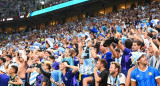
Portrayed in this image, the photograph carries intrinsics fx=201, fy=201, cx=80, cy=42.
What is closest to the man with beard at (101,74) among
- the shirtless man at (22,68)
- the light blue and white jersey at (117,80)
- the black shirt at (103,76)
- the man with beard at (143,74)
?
the black shirt at (103,76)

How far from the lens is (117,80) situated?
3838mm

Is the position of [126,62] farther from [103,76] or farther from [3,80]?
[3,80]

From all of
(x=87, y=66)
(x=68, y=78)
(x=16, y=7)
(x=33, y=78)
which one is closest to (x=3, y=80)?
(x=33, y=78)

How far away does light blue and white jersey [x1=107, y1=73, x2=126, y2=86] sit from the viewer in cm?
380

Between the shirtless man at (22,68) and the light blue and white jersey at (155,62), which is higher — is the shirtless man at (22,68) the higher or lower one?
the lower one

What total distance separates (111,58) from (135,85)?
129 centimetres

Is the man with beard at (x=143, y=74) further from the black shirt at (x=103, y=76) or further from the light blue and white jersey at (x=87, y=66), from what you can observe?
the light blue and white jersey at (x=87, y=66)

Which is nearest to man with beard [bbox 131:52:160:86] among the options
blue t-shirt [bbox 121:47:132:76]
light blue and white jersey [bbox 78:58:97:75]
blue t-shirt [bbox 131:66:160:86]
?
Answer: blue t-shirt [bbox 131:66:160:86]

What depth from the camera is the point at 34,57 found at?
251 inches

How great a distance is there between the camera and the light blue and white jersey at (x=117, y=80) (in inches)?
150

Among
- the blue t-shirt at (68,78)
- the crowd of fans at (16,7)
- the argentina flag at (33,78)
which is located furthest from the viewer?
the crowd of fans at (16,7)

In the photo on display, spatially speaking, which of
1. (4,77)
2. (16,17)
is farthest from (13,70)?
(16,17)

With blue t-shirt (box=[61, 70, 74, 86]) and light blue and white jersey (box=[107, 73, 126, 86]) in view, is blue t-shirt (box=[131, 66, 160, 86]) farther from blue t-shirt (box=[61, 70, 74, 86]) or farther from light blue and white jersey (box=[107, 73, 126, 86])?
blue t-shirt (box=[61, 70, 74, 86])

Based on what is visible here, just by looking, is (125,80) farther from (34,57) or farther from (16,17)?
(16,17)
